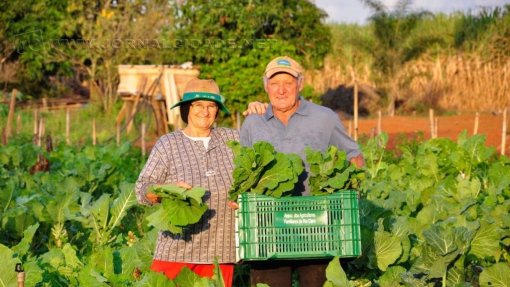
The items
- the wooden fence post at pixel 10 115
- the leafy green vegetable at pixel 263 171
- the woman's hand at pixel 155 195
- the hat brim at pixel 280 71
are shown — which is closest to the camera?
the leafy green vegetable at pixel 263 171

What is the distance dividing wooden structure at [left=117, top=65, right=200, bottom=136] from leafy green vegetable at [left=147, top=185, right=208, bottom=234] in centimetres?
1524

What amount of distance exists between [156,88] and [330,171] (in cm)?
1615

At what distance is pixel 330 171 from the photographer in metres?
4.62

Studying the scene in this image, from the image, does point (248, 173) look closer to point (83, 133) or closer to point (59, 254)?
point (59, 254)

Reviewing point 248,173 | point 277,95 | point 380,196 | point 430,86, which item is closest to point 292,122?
point 277,95

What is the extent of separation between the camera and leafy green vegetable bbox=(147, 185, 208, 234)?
4.68 m

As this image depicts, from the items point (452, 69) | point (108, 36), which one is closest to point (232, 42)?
point (108, 36)

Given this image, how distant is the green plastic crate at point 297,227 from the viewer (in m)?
4.50

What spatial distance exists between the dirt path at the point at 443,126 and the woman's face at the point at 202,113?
41.1ft

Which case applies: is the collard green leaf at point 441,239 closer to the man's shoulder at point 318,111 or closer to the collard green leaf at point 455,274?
the collard green leaf at point 455,274

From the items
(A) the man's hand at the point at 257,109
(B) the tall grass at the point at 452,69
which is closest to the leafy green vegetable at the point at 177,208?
(A) the man's hand at the point at 257,109

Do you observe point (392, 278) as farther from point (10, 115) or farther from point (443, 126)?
point (443, 126)

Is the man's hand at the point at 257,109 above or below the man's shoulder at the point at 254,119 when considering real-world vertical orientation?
above

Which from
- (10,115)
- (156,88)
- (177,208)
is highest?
(156,88)
